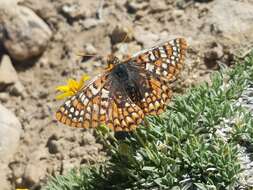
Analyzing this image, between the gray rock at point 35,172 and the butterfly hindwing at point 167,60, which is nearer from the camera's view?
the butterfly hindwing at point 167,60

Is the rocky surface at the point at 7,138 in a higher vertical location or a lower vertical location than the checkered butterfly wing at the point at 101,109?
lower

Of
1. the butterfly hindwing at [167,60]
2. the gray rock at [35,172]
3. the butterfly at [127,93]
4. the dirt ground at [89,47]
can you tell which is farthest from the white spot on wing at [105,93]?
the gray rock at [35,172]

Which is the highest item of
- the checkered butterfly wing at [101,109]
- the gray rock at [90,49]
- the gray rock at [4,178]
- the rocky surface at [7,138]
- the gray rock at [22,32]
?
the gray rock at [22,32]

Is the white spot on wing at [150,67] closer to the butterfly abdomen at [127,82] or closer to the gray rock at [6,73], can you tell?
the butterfly abdomen at [127,82]

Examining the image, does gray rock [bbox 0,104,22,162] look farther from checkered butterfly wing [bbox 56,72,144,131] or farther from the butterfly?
checkered butterfly wing [bbox 56,72,144,131]

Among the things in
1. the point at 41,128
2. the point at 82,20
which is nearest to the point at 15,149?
the point at 41,128

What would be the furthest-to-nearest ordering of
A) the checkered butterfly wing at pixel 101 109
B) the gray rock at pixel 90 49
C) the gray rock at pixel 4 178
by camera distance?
the gray rock at pixel 90 49 < the gray rock at pixel 4 178 < the checkered butterfly wing at pixel 101 109

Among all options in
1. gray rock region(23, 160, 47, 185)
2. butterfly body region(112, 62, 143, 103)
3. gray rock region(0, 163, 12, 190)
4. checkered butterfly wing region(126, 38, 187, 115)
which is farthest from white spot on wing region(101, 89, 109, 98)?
gray rock region(0, 163, 12, 190)
